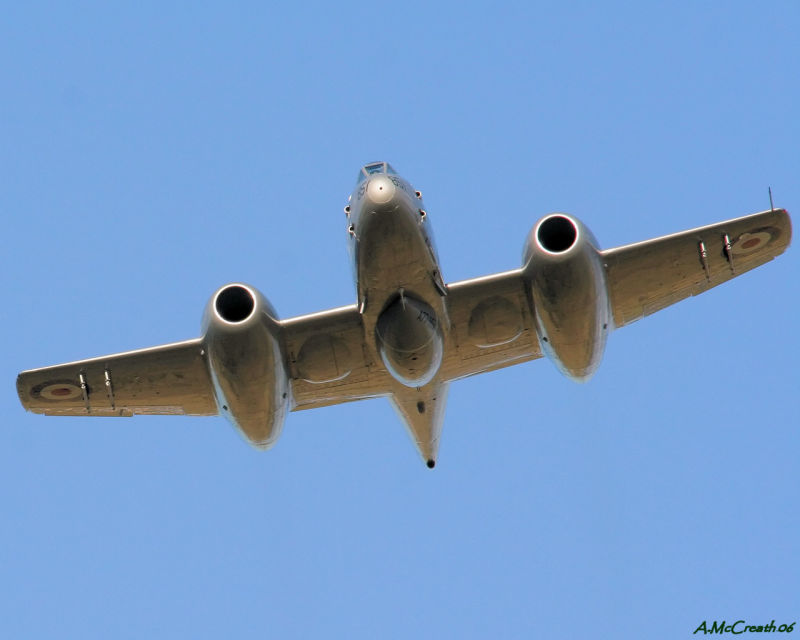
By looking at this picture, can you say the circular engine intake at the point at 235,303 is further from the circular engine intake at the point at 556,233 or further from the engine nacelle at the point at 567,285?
the circular engine intake at the point at 556,233

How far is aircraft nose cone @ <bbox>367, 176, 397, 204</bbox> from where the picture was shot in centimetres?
2033

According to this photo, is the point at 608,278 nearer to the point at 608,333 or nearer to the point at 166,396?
the point at 608,333

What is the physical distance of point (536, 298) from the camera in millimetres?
21359

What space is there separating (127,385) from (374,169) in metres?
6.22

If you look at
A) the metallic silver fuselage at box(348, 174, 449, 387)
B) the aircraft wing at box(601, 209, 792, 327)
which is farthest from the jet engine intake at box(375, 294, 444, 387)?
the aircraft wing at box(601, 209, 792, 327)

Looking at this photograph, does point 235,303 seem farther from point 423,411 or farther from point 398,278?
point 423,411

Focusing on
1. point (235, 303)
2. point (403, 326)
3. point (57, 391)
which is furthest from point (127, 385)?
point (403, 326)

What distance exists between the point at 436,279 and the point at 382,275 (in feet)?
3.59

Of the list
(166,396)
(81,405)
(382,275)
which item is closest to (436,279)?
(382,275)

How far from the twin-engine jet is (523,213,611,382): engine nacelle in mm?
23

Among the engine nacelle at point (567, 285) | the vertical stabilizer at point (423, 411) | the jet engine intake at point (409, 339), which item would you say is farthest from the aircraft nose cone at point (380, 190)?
the vertical stabilizer at point (423, 411)

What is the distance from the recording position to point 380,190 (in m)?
20.4

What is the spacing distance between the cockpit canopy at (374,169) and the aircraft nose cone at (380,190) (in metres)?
0.70

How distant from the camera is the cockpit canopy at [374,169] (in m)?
21.4
